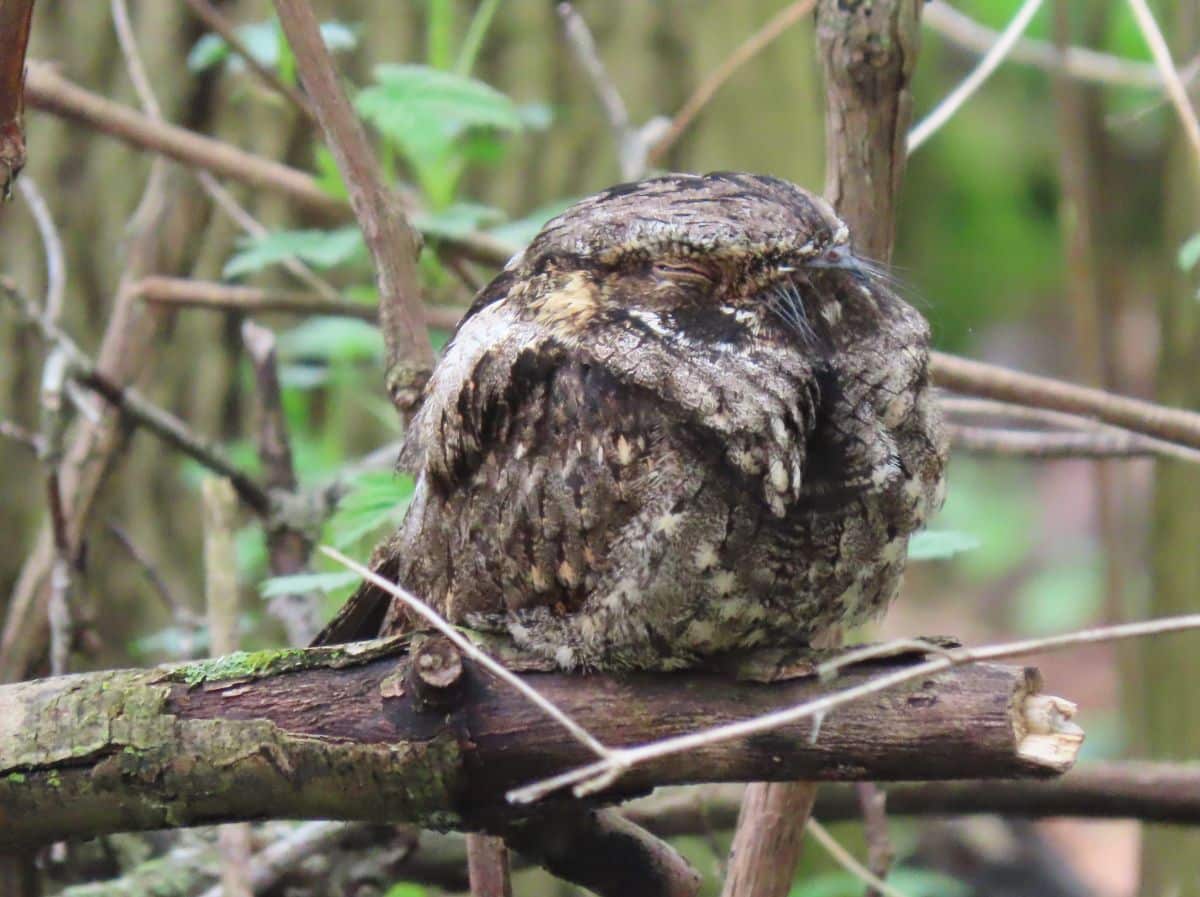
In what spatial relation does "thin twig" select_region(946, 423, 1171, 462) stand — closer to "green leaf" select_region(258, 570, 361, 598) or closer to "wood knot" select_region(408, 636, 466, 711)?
"green leaf" select_region(258, 570, 361, 598)

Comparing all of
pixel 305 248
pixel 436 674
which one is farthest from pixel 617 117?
pixel 436 674

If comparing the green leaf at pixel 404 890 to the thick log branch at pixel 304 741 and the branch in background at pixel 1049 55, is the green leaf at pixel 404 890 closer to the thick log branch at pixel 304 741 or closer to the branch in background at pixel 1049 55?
the thick log branch at pixel 304 741

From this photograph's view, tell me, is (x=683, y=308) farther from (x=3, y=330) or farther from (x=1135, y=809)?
(x=3, y=330)

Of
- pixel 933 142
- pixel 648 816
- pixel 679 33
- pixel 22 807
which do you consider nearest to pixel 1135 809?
pixel 648 816

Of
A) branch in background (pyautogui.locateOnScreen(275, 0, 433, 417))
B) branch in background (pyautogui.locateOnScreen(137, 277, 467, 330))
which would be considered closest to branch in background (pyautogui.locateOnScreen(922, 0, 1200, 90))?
branch in background (pyautogui.locateOnScreen(137, 277, 467, 330))

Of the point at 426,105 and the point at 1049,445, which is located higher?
the point at 426,105

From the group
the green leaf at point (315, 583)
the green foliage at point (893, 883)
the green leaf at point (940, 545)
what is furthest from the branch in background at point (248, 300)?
the green foliage at point (893, 883)

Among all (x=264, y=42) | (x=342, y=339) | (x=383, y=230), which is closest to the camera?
(x=383, y=230)

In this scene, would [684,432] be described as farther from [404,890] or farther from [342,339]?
[342,339]
